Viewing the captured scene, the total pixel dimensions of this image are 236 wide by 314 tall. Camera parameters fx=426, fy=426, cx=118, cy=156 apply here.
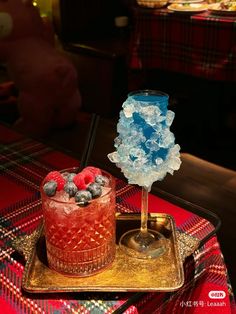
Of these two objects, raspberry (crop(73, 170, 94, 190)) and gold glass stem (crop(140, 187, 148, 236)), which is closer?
raspberry (crop(73, 170, 94, 190))

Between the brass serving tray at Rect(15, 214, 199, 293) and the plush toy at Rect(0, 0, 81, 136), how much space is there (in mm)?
2344

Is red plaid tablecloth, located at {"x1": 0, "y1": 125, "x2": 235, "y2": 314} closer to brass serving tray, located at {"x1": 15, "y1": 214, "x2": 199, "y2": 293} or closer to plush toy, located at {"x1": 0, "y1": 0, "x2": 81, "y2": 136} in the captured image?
brass serving tray, located at {"x1": 15, "y1": 214, "x2": 199, "y2": 293}

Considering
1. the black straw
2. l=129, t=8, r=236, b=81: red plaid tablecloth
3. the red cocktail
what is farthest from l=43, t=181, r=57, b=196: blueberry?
l=129, t=8, r=236, b=81: red plaid tablecloth

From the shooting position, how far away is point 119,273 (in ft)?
2.77

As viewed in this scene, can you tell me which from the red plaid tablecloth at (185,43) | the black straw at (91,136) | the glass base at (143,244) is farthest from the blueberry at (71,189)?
the red plaid tablecloth at (185,43)

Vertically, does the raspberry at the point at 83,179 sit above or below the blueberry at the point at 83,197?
above

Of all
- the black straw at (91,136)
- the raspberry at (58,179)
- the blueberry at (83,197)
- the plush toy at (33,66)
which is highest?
the black straw at (91,136)

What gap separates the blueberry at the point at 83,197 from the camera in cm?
78

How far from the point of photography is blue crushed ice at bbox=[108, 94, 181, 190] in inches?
31.8

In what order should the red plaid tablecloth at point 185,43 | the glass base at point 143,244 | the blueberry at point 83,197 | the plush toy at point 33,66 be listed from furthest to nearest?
the plush toy at point 33,66, the red plaid tablecloth at point 185,43, the glass base at point 143,244, the blueberry at point 83,197

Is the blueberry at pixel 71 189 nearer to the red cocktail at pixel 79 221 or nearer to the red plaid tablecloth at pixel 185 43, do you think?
the red cocktail at pixel 79 221

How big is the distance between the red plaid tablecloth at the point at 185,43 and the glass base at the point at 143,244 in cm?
189

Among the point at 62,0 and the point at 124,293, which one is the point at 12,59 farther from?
the point at 124,293

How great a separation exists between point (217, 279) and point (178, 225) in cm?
15
